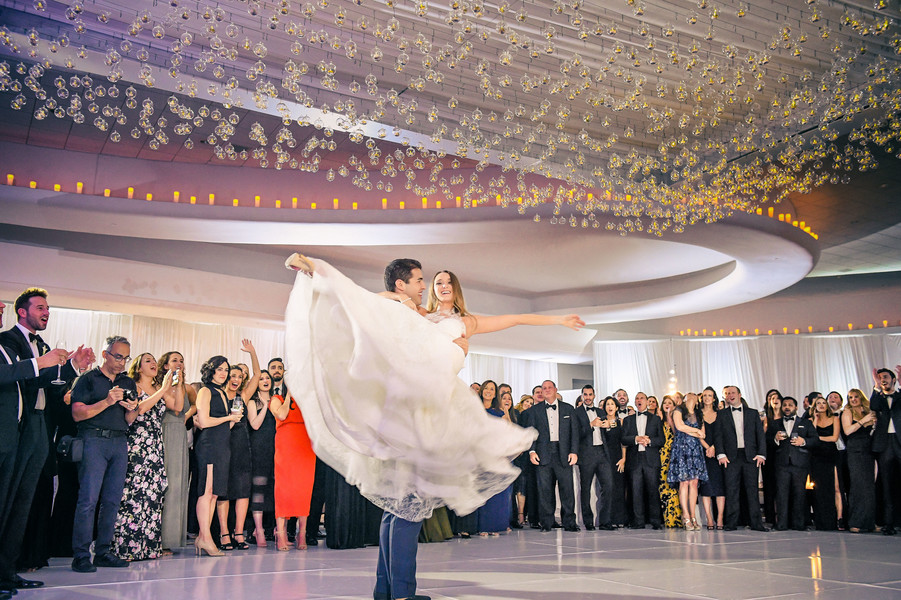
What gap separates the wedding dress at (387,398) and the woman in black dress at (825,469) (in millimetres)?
6515

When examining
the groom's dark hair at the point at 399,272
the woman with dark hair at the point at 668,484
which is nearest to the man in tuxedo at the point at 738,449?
the woman with dark hair at the point at 668,484

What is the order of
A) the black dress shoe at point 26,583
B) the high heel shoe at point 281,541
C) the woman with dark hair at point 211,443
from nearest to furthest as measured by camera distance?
1. the black dress shoe at point 26,583
2. the woman with dark hair at point 211,443
3. the high heel shoe at point 281,541

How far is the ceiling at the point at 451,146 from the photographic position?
20.9 feet

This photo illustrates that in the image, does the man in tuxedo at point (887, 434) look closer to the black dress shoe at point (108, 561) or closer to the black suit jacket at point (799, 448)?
the black suit jacket at point (799, 448)

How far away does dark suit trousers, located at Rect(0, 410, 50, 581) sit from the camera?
4.38m

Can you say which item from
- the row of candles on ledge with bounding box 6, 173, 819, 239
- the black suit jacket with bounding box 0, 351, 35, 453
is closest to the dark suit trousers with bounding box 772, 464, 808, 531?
the row of candles on ledge with bounding box 6, 173, 819, 239

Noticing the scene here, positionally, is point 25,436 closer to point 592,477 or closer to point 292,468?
point 292,468

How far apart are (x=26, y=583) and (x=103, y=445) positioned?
115 centimetres

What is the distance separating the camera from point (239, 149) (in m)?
9.65

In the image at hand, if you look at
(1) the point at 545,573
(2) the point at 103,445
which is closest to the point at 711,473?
(1) the point at 545,573

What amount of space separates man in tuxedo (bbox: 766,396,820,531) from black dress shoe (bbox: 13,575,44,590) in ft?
24.0

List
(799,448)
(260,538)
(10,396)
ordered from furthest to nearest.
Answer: (799,448) → (260,538) → (10,396)

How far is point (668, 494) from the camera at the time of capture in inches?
355

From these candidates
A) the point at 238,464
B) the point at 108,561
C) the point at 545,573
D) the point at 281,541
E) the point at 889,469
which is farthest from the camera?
the point at 889,469
